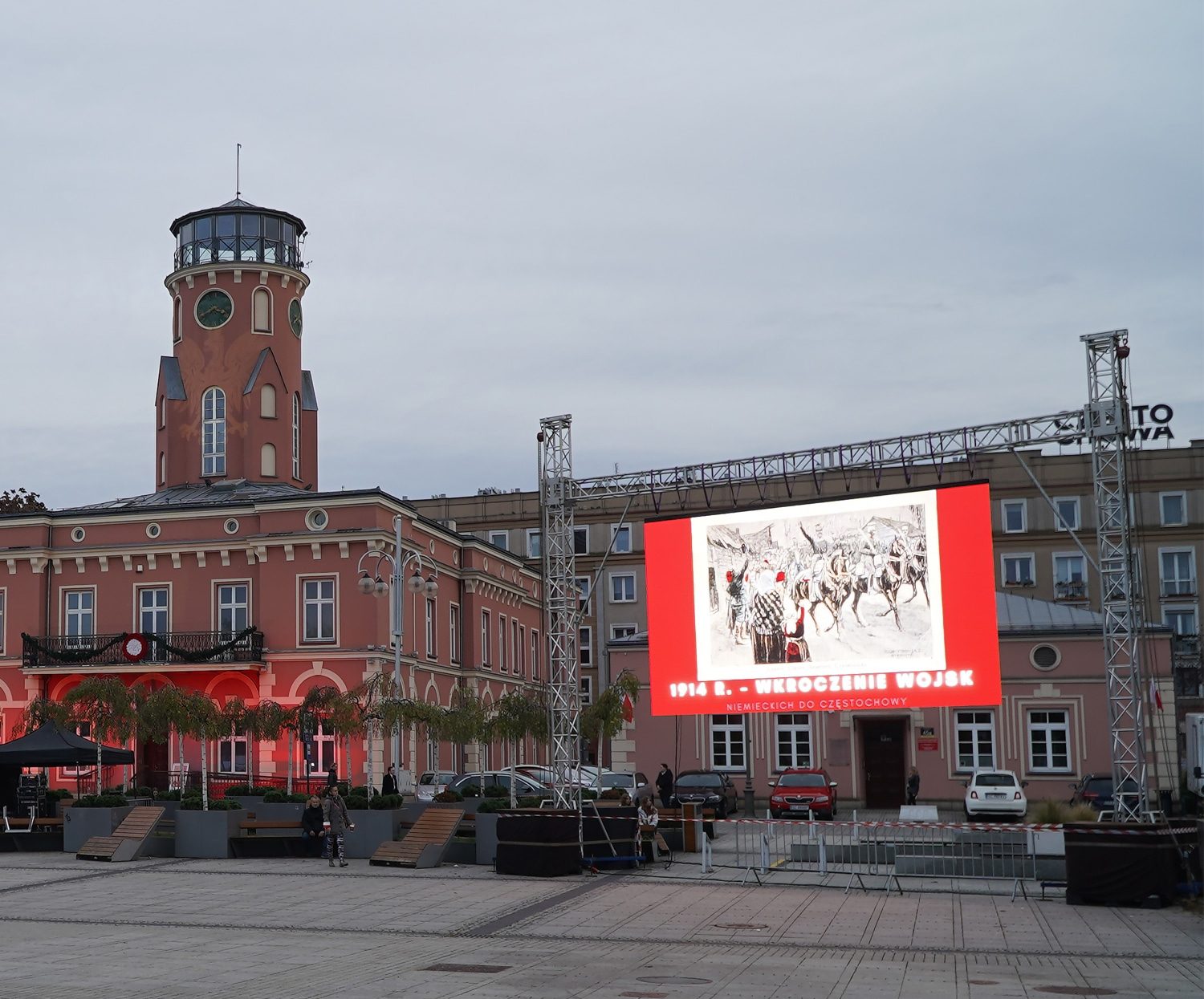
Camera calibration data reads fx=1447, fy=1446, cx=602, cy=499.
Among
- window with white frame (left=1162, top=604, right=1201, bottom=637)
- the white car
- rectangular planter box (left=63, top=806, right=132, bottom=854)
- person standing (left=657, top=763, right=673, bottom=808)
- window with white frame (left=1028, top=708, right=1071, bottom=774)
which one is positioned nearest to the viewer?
rectangular planter box (left=63, top=806, right=132, bottom=854)

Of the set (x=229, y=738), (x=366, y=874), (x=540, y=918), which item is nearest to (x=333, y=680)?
(x=229, y=738)

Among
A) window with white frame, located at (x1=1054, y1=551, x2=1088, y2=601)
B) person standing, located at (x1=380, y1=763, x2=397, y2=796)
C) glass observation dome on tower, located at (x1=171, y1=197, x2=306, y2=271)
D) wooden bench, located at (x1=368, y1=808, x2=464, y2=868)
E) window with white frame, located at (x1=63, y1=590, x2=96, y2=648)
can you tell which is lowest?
wooden bench, located at (x1=368, y1=808, x2=464, y2=868)

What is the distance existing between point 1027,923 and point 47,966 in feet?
38.4

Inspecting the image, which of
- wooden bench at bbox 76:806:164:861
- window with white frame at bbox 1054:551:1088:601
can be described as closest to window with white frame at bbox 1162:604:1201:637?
window with white frame at bbox 1054:551:1088:601

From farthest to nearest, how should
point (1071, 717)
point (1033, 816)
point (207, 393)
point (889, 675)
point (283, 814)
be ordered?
point (207, 393) < point (1071, 717) < point (283, 814) < point (1033, 816) < point (889, 675)

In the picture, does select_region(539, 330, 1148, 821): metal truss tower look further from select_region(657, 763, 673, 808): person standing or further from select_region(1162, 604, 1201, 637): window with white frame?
select_region(1162, 604, 1201, 637): window with white frame

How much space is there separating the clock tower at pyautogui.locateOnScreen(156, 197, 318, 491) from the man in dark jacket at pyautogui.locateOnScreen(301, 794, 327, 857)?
2263 cm

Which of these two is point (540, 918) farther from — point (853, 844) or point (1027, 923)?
point (853, 844)

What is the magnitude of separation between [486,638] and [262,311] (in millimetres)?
14154

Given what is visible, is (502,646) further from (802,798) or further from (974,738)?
(802,798)

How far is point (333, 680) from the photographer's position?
42.1 m

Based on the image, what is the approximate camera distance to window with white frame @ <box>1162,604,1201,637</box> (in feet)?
209

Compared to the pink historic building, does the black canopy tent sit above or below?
below

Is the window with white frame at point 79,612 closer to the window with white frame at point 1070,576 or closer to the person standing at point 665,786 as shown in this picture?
the person standing at point 665,786
